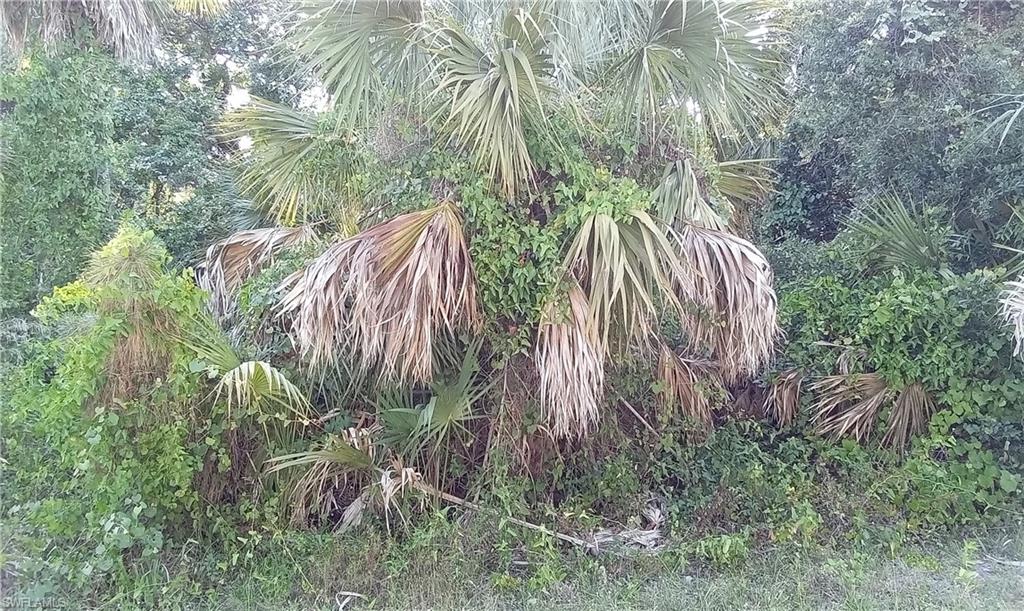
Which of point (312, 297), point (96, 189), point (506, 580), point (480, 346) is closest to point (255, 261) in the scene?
point (96, 189)

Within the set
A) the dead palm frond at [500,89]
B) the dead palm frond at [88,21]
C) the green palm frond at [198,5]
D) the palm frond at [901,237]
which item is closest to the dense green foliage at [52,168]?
the dead palm frond at [88,21]

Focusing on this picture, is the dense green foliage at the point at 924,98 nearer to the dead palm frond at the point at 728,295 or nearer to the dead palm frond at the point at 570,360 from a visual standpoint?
the dead palm frond at the point at 728,295

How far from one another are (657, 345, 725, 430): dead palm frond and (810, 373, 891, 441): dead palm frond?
0.87 meters

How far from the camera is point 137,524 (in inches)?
133

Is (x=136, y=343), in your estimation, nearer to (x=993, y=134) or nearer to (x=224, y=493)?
(x=224, y=493)

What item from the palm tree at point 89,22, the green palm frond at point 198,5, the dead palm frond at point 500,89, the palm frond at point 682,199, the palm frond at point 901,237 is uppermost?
the green palm frond at point 198,5

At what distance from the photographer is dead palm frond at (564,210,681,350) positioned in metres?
3.50

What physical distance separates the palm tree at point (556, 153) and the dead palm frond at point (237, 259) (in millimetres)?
1014

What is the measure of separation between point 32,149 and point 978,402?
715 cm

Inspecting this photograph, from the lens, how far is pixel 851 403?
16.1 ft

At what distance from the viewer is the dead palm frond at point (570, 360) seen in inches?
141

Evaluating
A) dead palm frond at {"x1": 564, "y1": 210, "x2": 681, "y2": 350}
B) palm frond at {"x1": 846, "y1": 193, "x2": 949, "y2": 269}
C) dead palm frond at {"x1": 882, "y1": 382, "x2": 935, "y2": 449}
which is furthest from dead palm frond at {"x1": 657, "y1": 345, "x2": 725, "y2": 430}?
palm frond at {"x1": 846, "y1": 193, "x2": 949, "y2": 269}

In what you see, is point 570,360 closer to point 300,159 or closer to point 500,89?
point 500,89

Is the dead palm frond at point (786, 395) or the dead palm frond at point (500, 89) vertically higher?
the dead palm frond at point (500, 89)
